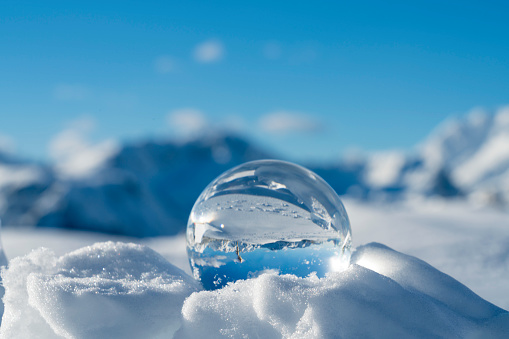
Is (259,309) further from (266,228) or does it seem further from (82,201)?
(82,201)

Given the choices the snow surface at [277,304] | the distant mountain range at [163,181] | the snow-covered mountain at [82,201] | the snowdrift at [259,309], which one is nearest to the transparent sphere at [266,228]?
the snow surface at [277,304]

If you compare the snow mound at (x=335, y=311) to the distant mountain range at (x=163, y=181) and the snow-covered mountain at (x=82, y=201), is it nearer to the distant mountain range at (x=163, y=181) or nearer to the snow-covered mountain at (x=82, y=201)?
the distant mountain range at (x=163, y=181)

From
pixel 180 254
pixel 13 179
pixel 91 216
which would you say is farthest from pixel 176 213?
pixel 180 254

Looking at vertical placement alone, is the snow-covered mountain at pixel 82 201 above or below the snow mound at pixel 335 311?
above

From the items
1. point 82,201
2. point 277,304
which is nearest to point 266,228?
point 277,304

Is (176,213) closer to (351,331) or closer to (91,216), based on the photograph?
(91,216)

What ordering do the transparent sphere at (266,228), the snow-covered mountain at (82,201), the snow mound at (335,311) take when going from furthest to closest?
the snow-covered mountain at (82,201), the transparent sphere at (266,228), the snow mound at (335,311)

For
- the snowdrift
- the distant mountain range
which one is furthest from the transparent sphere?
the distant mountain range
